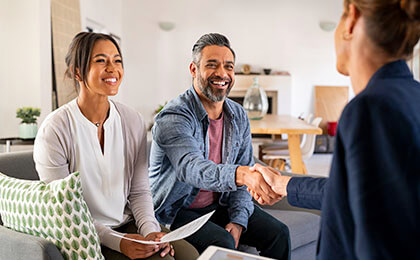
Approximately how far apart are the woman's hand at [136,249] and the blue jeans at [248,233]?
1.08 ft

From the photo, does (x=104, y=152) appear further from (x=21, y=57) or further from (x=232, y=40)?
(x=232, y=40)

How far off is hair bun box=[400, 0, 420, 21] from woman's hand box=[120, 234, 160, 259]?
110 centimetres

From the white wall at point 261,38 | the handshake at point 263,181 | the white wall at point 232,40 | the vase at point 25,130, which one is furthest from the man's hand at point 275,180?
the white wall at point 261,38

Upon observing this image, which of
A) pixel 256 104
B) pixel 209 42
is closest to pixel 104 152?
pixel 209 42

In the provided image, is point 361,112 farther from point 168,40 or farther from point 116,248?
point 168,40

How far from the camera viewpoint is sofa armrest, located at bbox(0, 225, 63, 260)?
4.18 ft

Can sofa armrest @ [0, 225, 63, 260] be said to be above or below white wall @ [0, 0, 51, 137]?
below

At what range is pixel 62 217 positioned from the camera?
1.30 metres

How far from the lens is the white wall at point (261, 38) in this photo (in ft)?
27.2

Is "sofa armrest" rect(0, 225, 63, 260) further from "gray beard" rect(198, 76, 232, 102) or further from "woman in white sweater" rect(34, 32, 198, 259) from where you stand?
"gray beard" rect(198, 76, 232, 102)

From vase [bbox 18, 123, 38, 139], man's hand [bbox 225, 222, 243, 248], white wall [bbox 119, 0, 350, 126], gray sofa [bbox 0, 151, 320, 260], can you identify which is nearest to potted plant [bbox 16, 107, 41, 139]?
vase [bbox 18, 123, 38, 139]

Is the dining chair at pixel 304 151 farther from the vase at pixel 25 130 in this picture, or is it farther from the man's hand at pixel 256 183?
the man's hand at pixel 256 183

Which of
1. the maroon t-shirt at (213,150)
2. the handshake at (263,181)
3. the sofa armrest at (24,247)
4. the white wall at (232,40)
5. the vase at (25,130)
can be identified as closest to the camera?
the sofa armrest at (24,247)

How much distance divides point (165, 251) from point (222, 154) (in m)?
0.60
